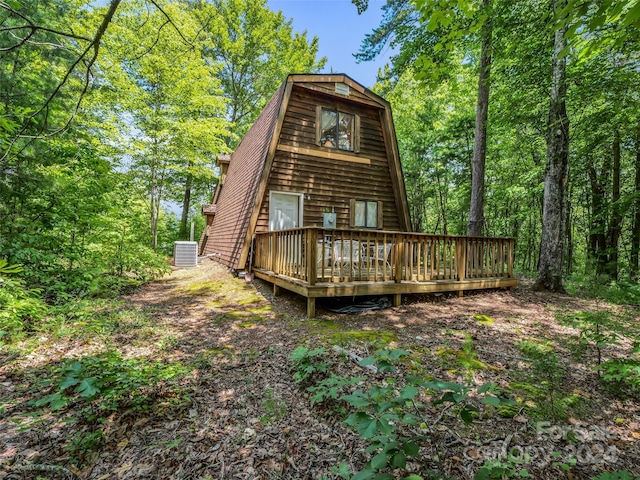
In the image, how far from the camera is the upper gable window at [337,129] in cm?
841

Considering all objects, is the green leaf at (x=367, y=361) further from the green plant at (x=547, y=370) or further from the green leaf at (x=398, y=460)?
the green plant at (x=547, y=370)

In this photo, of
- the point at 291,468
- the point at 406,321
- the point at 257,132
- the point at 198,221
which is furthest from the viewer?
the point at 198,221

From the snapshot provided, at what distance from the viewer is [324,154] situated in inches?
328

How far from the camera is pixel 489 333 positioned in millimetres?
3795

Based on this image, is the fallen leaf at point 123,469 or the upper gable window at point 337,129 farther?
the upper gable window at point 337,129

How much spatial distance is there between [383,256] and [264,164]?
166 inches

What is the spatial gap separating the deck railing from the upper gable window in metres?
3.57

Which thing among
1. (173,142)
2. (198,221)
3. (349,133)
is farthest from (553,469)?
(198,221)

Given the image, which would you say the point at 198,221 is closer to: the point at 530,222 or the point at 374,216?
the point at 374,216

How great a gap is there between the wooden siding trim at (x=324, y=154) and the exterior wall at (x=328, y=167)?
6 centimetres

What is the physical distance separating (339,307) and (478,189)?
5.12 m

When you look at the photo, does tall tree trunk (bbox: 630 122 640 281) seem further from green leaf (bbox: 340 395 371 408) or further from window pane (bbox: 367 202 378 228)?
green leaf (bbox: 340 395 371 408)

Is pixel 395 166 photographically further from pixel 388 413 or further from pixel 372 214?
pixel 388 413

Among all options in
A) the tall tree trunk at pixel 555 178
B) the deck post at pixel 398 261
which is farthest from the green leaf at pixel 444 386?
the tall tree trunk at pixel 555 178
